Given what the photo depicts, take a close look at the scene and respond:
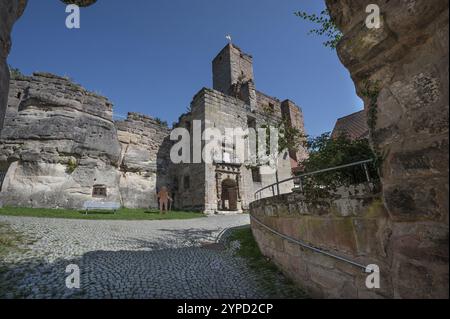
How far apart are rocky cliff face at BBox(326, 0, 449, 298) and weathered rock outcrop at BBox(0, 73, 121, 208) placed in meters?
14.2

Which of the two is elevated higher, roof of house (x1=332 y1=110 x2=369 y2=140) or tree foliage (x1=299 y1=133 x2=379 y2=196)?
roof of house (x1=332 y1=110 x2=369 y2=140)

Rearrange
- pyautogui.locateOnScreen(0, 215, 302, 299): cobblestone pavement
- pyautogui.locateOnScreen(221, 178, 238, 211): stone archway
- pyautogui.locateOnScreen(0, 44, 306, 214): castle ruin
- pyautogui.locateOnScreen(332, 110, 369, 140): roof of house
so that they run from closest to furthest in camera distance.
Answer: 1. pyautogui.locateOnScreen(0, 215, 302, 299): cobblestone pavement
2. pyautogui.locateOnScreen(0, 44, 306, 214): castle ruin
3. pyautogui.locateOnScreen(332, 110, 369, 140): roof of house
4. pyautogui.locateOnScreen(221, 178, 238, 211): stone archway

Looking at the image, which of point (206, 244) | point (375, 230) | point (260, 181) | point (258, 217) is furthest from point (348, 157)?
point (260, 181)

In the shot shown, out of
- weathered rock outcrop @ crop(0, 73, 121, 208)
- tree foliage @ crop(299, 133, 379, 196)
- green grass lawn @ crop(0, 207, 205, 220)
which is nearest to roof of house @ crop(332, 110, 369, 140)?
tree foliage @ crop(299, 133, 379, 196)

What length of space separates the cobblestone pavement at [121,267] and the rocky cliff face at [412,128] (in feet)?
7.30

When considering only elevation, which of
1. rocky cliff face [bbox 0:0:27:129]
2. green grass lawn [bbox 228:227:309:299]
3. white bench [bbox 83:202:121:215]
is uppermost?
rocky cliff face [bbox 0:0:27:129]

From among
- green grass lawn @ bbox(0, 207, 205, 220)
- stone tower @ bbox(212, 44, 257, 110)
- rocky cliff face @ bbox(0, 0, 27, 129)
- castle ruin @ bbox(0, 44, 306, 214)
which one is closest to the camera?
rocky cliff face @ bbox(0, 0, 27, 129)

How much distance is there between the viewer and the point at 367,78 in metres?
2.29

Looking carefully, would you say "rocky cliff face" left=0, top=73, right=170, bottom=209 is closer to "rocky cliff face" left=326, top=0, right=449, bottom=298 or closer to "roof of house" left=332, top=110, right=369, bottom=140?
"rocky cliff face" left=326, top=0, right=449, bottom=298

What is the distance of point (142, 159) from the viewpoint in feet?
56.8

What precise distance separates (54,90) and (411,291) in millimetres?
17765

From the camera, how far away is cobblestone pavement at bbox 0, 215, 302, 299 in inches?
130
